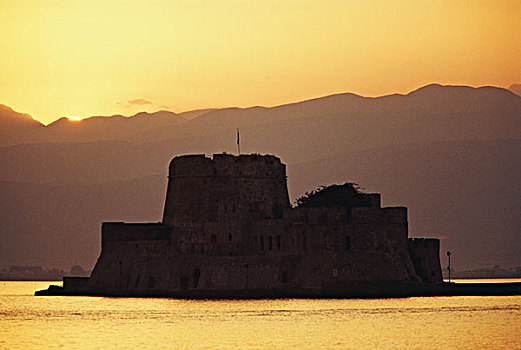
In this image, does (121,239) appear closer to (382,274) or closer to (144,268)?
(144,268)

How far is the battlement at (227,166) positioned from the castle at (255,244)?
0.08 meters

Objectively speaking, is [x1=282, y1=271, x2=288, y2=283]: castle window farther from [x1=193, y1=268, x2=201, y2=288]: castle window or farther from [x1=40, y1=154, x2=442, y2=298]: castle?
[x1=193, y1=268, x2=201, y2=288]: castle window

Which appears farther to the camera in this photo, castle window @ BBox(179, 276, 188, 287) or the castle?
castle window @ BBox(179, 276, 188, 287)

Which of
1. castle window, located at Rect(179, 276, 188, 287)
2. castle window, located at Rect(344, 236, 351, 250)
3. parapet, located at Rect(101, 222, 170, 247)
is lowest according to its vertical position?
castle window, located at Rect(179, 276, 188, 287)

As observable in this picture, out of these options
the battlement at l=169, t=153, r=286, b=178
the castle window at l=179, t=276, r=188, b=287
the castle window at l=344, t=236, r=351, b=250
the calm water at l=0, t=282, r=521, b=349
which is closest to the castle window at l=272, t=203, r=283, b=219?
the battlement at l=169, t=153, r=286, b=178

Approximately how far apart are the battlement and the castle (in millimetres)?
79

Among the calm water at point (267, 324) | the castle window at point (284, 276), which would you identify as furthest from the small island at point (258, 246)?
the calm water at point (267, 324)

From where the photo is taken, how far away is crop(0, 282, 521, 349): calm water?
89938mm

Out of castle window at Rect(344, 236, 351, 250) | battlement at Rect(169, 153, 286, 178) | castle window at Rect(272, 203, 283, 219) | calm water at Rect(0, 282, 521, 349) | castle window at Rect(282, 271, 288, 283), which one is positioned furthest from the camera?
castle window at Rect(272, 203, 283, 219)

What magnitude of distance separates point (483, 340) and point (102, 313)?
3313 cm

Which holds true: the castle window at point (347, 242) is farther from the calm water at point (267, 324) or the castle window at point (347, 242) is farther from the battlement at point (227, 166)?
the battlement at point (227, 166)

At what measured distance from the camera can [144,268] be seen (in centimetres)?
12675

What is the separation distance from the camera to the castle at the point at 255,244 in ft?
401

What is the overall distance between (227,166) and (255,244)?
6.65 meters
